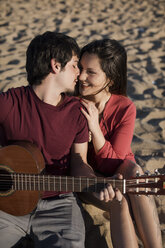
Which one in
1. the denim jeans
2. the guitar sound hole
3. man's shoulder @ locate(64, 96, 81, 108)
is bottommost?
the denim jeans

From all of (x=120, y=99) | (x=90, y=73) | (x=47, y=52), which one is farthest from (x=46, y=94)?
(x=120, y=99)

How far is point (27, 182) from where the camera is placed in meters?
1.90

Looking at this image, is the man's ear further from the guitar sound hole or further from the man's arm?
the guitar sound hole

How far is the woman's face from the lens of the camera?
2.34m

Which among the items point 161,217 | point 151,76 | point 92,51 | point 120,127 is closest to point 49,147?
point 120,127

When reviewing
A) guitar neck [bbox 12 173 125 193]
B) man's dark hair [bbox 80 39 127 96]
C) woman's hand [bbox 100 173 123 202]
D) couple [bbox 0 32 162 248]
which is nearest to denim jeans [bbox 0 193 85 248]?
couple [bbox 0 32 162 248]

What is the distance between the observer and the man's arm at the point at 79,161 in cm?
206

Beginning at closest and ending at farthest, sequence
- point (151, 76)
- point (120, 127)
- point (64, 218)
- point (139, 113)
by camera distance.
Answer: point (64, 218), point (120, 127), point (139, 113), point (151, 76)

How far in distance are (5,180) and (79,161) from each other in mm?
574

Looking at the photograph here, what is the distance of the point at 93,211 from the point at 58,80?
122 cm

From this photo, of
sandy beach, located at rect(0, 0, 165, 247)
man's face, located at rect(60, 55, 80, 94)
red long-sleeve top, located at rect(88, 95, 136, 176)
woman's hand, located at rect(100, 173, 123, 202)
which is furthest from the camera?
sandy beach, located at rect(0, 0, 165, 247)

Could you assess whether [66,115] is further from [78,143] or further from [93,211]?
[93,211]

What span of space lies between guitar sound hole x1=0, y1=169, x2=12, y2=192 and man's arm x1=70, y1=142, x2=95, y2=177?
483mm

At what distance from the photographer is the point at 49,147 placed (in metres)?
2.02
